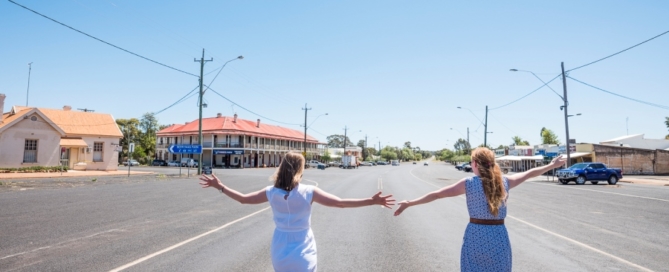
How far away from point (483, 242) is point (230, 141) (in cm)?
6645

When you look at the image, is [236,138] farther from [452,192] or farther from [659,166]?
[452,192]

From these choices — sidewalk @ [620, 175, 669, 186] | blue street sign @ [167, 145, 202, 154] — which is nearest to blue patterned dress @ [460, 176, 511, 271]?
blue street sign @ [167, 145, 202, 154]

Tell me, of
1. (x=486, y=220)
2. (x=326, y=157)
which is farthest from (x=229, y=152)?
(x=486, y=220)

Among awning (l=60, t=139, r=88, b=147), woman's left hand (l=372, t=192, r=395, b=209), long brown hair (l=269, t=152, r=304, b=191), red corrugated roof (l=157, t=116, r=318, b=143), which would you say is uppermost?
red corrugated roof (l=157, t=116, r=318, b=143)

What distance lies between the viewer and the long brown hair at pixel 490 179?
10.3ft

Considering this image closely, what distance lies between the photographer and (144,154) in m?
75.0

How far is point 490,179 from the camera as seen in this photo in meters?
3.20

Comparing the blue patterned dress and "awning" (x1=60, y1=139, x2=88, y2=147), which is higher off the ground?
"awning" (x1=60, y1=139, x2=88, y2=147)

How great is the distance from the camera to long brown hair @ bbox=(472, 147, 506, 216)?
313cm

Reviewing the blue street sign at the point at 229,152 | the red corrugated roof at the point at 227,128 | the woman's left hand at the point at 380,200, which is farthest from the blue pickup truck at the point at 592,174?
the red corrugated roof at the point at 227,128

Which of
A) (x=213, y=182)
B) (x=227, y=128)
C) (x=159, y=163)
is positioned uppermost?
(x=227, y=128)

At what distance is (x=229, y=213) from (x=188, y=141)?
6494cm

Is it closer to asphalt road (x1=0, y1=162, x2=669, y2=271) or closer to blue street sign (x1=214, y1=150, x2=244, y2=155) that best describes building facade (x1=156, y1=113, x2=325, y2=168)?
blue street sign (x1=214, y1=150, x2=244, y2=155)

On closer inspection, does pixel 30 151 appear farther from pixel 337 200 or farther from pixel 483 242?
pixel 483 242
